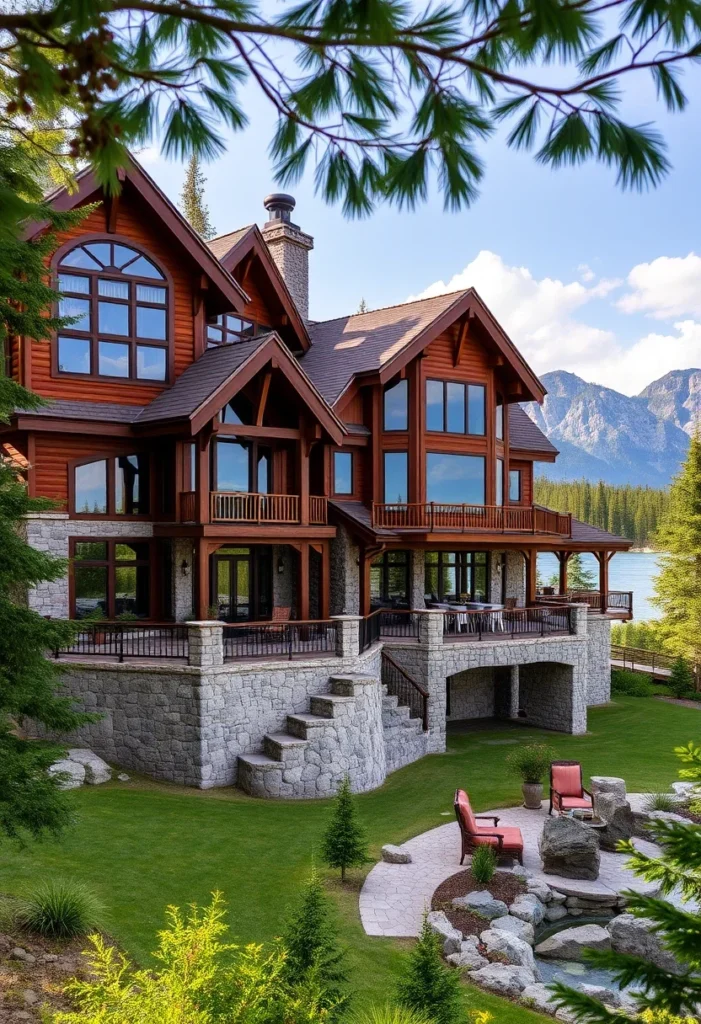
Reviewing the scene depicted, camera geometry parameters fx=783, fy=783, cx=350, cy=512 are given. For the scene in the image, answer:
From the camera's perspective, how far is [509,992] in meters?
8.06

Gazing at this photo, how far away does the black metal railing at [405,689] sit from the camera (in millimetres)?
17781

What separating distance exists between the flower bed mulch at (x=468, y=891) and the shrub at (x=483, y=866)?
0.10 metres

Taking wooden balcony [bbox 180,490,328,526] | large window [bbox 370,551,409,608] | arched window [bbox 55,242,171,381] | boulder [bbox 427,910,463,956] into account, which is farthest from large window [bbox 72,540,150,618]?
boulder [bbox 427,910,463,956]

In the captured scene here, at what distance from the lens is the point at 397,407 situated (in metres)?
21.3

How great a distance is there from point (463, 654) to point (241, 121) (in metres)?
16.0

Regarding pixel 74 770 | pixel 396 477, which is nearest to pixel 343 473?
pixel 396 477

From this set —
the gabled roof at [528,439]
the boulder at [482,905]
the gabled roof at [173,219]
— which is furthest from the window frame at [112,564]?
the gabled roof at [528,439]

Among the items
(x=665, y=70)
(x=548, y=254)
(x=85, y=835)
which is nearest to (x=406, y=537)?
(x=85, y=835)

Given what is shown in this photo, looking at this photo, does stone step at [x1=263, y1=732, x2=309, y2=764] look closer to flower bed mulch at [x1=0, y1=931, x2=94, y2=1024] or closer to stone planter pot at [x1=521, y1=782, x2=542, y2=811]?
stone planter pot at [x1=521, y1=782, x2=542, y2=811]

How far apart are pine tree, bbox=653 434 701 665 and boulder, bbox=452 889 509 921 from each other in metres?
21.0

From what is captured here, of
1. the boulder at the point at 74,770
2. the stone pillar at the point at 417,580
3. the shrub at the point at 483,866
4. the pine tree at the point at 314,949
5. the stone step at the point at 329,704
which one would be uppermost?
the stone pillar at the point at 417,580

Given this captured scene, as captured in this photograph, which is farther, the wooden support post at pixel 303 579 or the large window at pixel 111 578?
the wooden support post at pixel 303 579

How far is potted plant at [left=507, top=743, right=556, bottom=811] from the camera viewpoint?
14.1 meters

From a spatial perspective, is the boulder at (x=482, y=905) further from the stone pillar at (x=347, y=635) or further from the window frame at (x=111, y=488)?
the window frame at (x=111, y=488)
